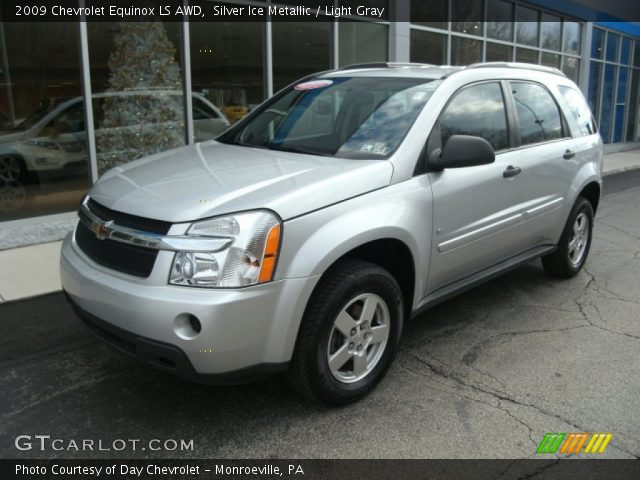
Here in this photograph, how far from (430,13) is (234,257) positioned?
1082 centimetres

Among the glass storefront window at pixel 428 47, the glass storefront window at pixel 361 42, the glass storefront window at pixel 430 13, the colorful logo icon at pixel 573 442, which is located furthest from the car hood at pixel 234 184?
the glass storefront window at pixel 430 13

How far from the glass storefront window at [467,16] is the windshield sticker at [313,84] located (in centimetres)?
944

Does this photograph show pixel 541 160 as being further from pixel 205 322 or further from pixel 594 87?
pixel 594 87

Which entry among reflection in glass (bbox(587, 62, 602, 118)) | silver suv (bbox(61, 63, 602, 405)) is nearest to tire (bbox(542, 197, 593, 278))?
silver suv (bbox(61, 63, 602, 405))

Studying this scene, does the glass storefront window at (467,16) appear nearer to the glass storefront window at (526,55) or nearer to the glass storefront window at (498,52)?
the glass storefront window at (498,52)

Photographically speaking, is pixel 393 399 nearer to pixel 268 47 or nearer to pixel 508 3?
pixel 268 47

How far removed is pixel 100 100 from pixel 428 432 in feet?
19.5

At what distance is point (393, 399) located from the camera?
3.31 m

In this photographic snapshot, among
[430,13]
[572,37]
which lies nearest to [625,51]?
[572,37]

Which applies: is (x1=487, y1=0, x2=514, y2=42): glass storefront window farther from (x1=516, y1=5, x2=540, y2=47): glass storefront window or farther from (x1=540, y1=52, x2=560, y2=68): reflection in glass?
(x1=540, y1=52, x2=560, y2=68): reflection in glass

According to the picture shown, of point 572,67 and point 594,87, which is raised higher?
point 572,67

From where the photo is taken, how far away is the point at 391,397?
10.9 ft

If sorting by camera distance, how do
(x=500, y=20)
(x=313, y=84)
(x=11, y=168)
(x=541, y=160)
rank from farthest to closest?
(x=500, y=20), (x=11, y=168), (x=541, y=160), (x=313, y=84)

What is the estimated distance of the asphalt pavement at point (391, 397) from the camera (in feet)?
9.50
